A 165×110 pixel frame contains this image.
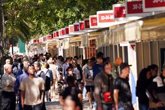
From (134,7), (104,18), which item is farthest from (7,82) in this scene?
(104,18)

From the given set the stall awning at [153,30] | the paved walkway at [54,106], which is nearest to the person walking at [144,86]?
the stall awning at [153,30]

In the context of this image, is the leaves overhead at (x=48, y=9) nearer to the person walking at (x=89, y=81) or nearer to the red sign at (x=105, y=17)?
the red sign at (x=105, y=17)

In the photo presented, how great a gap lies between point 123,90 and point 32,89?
7.24 ft

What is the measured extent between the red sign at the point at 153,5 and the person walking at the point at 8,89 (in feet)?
12.5

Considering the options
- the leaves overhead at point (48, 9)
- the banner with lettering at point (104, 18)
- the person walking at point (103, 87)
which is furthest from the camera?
the leaves overhead at point (48, 9)

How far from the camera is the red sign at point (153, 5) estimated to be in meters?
12.7

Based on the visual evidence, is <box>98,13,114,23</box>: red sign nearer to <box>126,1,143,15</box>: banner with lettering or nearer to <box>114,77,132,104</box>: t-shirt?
<box>126,1,143,15</box>: banner with lettering

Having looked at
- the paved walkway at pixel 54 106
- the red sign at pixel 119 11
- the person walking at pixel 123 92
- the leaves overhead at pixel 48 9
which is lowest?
the paved walkway at pixel 54 106

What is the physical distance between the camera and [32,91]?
1305 centimetres

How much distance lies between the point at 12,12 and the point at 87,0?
7.24 metres

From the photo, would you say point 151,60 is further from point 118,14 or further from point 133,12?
point 133,12

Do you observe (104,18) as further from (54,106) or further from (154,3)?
(154,3)

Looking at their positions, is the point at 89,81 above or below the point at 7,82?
below

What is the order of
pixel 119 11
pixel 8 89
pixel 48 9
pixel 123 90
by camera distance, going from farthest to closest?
pixel 48 9 < pixel 119 11 < pixel 8 89 < pixel 123 90
